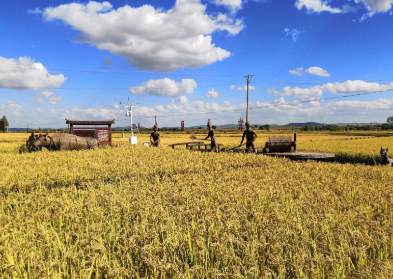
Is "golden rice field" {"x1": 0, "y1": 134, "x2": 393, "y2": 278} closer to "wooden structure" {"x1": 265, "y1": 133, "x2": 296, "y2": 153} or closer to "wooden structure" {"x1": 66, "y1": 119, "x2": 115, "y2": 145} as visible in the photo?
"wooden structure" {"x1": 265, "y1": 133, "x2": 296, "y2": 153}

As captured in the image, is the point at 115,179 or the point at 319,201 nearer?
the point at 319,201

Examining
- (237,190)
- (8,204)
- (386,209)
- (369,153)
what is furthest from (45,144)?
(369,153)

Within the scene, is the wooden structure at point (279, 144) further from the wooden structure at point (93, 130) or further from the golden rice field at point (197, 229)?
the wooden structure at point (93, 130)

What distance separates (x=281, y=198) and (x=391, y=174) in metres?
4.75

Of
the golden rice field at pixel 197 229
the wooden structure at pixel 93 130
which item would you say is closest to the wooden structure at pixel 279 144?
the golden rice field at pixel 197 229

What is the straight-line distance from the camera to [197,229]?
8.92ft

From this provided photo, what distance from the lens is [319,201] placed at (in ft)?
13.6

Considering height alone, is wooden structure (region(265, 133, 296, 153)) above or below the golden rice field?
above

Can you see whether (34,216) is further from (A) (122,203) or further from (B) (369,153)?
(B) (369,153)

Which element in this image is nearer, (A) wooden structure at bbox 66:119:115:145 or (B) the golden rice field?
(B) the golden rice field

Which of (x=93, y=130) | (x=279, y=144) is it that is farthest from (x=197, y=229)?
(x=93, y=130)

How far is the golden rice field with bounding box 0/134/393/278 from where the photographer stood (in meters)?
2.03

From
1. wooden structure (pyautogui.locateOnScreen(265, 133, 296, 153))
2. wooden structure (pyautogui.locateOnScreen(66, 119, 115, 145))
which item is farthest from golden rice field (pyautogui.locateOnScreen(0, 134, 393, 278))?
wooden structure (pyautogui.locateOnScreen(66, 119, 115, 145))

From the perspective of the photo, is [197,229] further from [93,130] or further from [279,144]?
[93,130]
